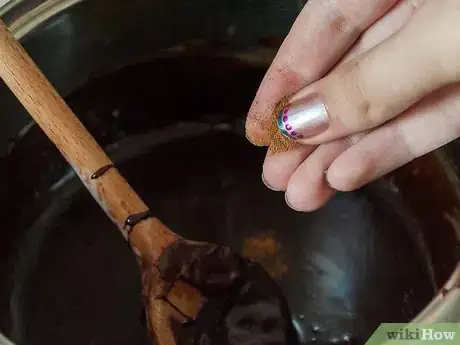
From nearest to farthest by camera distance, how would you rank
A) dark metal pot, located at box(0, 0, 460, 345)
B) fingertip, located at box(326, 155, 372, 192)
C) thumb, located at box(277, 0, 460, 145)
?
1. thumb, located at box(277, 0, 460, 145)
2. fingertip, located at box(326, 155, 372, 192)
3. dark metal pot, located at box(0, 0, 460, 345)

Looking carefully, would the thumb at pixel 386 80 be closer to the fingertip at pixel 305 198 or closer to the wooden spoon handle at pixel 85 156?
the fingertip at pixel 305 198

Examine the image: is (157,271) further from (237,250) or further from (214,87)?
(214,87)

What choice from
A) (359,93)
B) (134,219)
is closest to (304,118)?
(359,93)

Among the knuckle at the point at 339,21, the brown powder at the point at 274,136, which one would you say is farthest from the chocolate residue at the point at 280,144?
the knuckle at the point at 339,21

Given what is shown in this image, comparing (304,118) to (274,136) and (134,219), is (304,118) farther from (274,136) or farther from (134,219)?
(134,219)

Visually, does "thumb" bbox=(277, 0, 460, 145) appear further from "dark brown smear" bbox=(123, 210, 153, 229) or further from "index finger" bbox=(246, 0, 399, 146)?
"dark brown smear" bbox=(123, 210, 153, 229)

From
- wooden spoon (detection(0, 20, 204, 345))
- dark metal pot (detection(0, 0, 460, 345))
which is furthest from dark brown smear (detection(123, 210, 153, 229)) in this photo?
dark metal pot (detection(0, 0, 460, 345))

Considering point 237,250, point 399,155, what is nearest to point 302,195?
point 399,155
